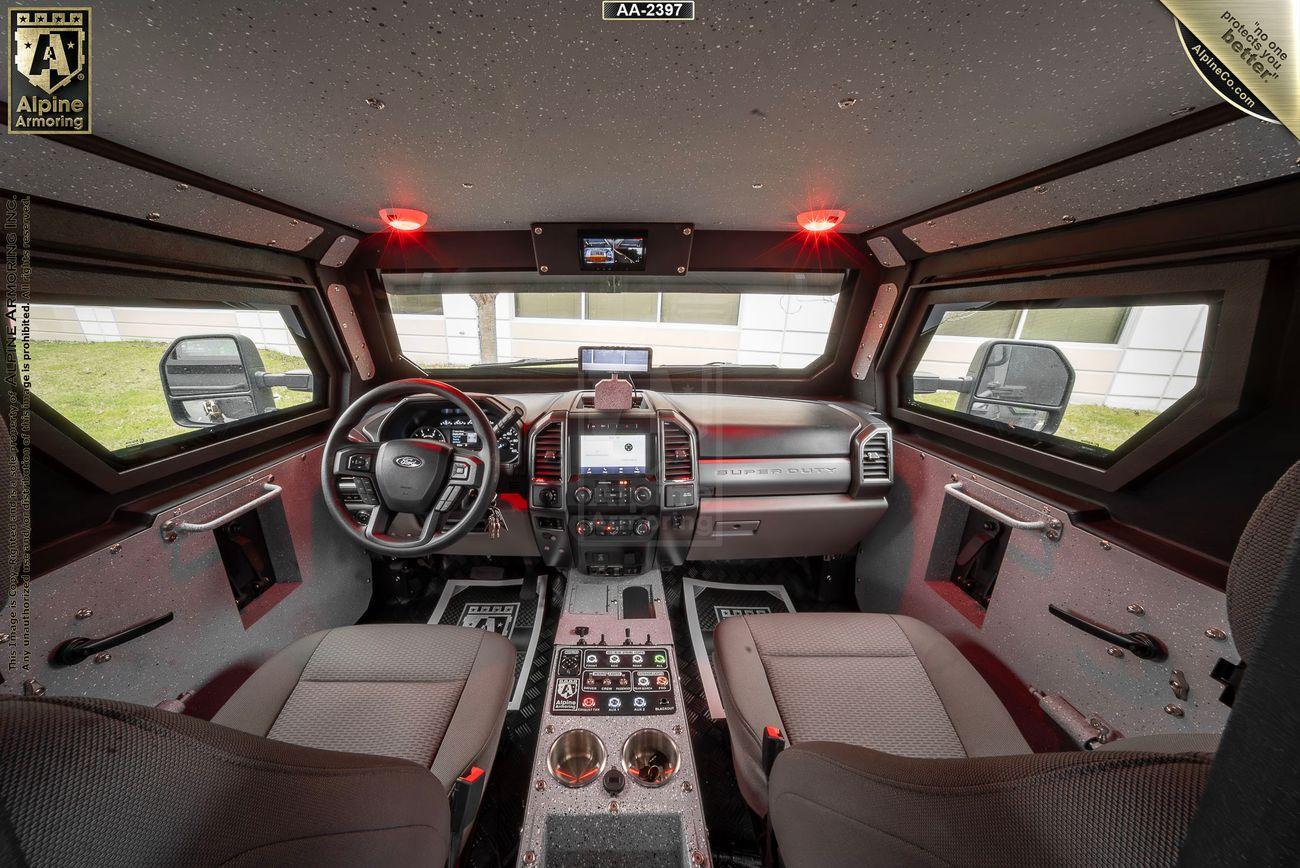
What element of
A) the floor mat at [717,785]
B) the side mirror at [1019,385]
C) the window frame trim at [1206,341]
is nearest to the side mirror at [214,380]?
the floor mat at [717,785]

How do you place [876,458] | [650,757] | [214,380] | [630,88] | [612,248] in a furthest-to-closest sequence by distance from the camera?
[612,248] < [876,458] < [214,380] < [650,757] < [630,88]

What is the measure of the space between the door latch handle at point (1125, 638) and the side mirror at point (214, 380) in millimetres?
3719

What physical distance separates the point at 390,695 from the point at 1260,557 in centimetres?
205

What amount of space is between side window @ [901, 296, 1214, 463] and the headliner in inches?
29.4

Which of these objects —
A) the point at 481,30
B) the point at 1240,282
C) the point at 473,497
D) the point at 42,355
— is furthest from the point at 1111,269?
the point at 42,355

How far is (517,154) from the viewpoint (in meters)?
1.56

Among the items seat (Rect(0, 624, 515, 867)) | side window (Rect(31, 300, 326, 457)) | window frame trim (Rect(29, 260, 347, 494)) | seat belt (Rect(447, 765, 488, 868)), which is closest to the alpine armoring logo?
window frame trim (Rect(29, 260, 347, 494))

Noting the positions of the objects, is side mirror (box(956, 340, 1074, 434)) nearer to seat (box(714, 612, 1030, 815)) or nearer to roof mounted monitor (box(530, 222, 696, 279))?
seat (box(714, 612, 1030, 815))

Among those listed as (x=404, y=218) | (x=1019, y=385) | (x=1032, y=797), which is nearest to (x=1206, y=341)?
(x=1019, y=385)

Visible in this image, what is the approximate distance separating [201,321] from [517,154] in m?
1.90

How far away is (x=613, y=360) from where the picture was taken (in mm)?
2518

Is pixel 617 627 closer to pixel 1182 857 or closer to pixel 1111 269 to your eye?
pixel 1182 857

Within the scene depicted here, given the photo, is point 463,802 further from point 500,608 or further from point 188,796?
point 500,608

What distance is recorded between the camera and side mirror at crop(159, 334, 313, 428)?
77.8 inches
